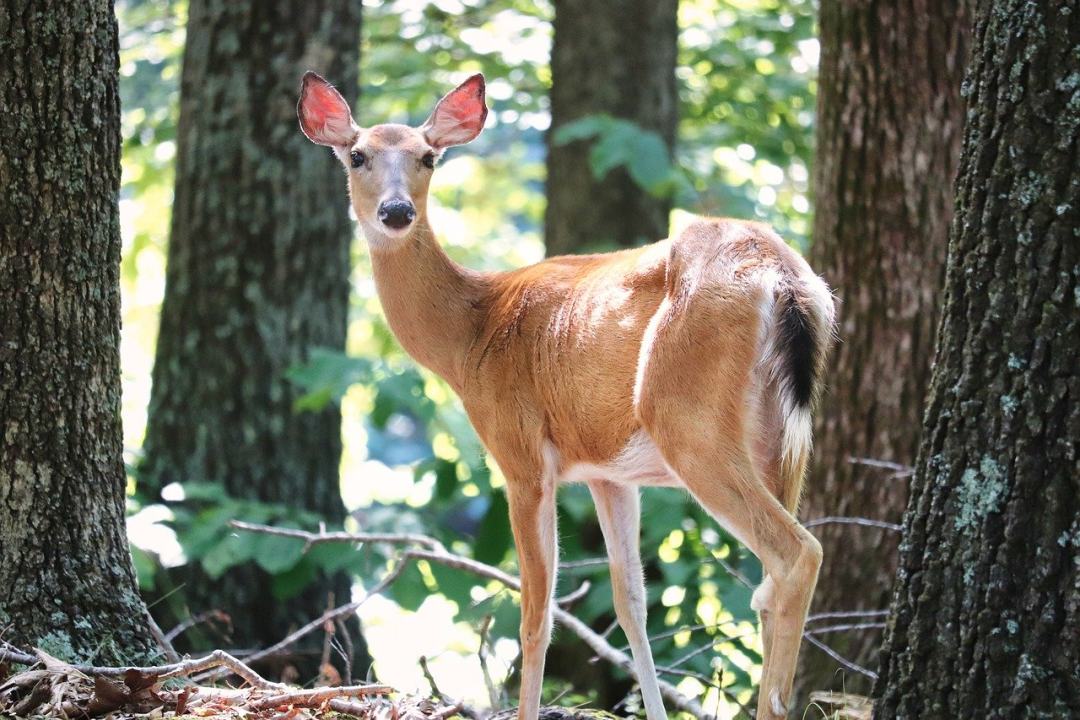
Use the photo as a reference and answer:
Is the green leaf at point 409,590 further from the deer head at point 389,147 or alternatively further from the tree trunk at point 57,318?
the tree trunk at point 57,318

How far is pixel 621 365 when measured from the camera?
4.35 m

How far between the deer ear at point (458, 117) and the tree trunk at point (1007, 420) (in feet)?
8.50

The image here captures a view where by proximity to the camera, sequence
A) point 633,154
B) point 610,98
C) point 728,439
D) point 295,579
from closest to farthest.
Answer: point 728,439 < point 295,579 < point 633,154 < point 610,98

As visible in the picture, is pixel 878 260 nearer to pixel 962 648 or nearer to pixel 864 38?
pixel 864 38

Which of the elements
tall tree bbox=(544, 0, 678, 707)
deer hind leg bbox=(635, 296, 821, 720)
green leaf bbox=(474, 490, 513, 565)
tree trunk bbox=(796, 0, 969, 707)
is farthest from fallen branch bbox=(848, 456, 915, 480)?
tall tree bbox=(544, 0, 678, 707)

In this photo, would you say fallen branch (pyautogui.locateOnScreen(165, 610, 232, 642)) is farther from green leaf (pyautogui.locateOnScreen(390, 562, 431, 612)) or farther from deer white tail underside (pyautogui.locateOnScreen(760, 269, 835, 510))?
deer white tail underside (pyautogui.locateOnScreen(760, 269, 835, 510))

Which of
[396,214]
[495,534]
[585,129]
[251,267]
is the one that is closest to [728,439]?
[396,214]

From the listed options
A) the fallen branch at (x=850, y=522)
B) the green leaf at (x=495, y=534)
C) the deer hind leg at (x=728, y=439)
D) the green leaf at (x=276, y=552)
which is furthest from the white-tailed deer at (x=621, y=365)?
the green leaf at (x=495, y=534)

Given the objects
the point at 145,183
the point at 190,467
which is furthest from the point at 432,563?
the point at 145,183

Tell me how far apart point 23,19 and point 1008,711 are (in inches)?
133

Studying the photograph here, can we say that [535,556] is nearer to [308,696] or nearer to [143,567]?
[308,696]

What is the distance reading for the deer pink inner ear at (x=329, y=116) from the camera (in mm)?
5402

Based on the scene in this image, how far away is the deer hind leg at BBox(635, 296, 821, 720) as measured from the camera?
12.6 ft

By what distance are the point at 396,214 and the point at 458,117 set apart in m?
0.79
